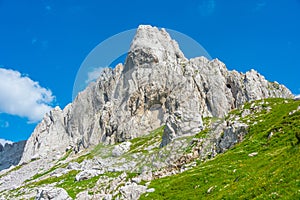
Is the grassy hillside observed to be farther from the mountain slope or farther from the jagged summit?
the jagged summit

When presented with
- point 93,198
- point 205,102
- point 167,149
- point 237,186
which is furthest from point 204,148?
point 205,102

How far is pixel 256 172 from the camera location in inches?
826

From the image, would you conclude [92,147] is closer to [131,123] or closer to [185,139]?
[131,123]

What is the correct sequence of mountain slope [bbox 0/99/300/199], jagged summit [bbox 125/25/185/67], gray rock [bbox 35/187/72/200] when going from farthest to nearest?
1. jagged summit [bbox 125/25/185/67]
2. gray rock [bbox 35/187/72/200]
3. mountain slope [bbox 0/99/300/199]

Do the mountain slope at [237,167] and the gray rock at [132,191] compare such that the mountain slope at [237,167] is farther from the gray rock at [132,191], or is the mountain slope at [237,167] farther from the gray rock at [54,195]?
the gray rock at [54,195]

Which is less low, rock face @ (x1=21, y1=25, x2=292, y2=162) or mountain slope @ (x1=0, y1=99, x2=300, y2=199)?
rock face @ (x1=21, y1=25, x2=292, y2=162)

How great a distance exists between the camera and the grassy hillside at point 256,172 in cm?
1628

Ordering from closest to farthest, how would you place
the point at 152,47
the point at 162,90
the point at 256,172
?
the point at 256,172
the point at 162,90
the point at 152,47

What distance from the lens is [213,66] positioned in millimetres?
157625

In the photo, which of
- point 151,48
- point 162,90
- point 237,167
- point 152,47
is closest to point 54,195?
point 237,167

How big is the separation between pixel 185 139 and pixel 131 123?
291ft

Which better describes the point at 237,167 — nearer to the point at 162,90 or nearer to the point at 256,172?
the point at 256,172

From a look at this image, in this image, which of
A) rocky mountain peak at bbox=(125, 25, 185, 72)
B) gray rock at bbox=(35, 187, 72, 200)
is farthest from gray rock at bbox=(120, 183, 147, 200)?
rocky mountain peak at bbox=(125, 25, 185, 72)

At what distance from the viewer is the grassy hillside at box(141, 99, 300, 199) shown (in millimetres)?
16281
